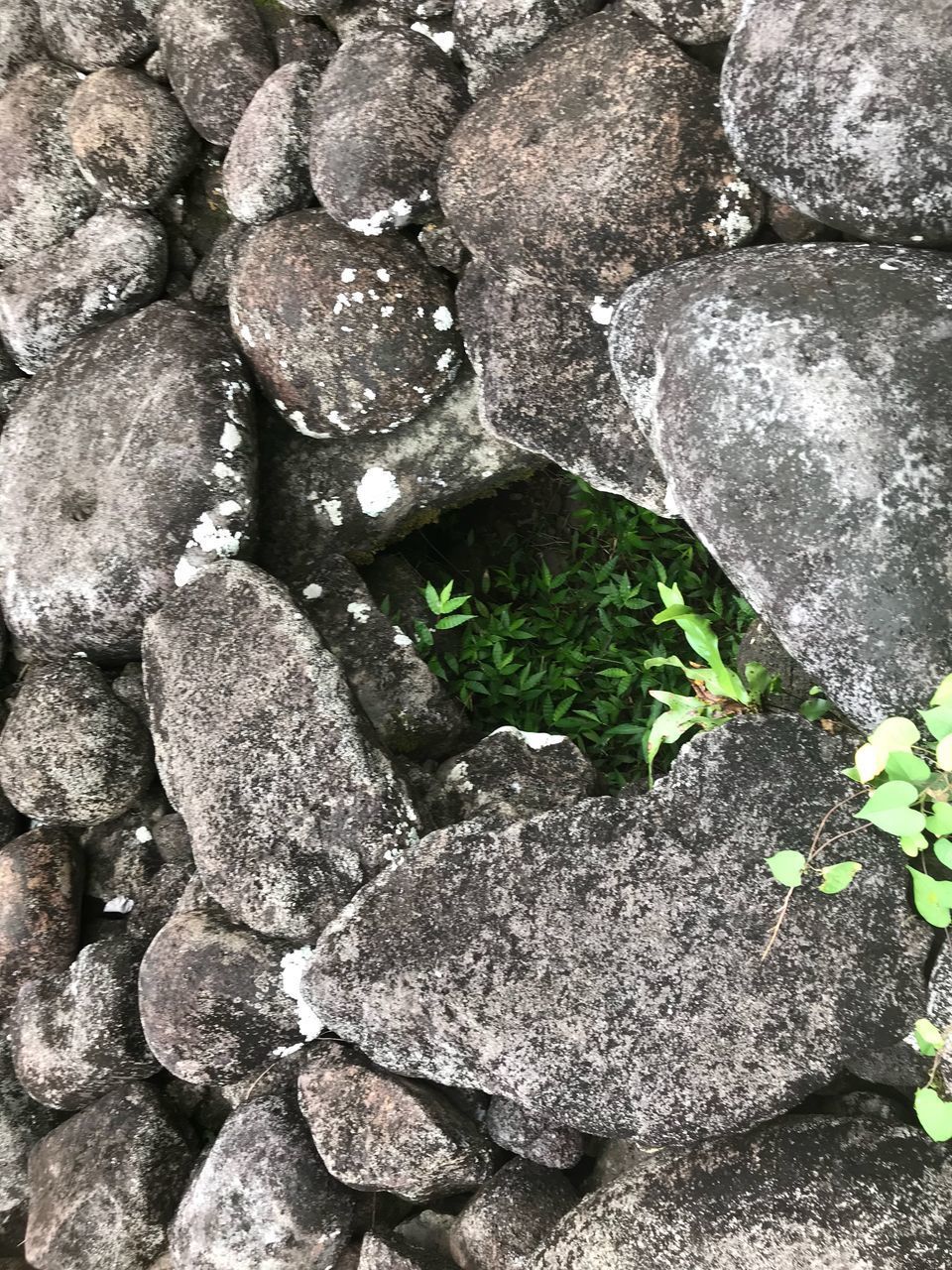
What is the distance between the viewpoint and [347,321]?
174 centimetres

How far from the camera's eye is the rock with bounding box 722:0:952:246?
1206 millimetres

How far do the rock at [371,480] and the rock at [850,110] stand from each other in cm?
71

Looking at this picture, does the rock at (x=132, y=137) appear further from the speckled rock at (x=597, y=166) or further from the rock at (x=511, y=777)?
the rock at (x=511, y=777)

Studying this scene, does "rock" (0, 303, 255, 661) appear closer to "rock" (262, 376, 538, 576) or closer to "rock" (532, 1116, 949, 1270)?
"rock" (262, 376, 538, 576)

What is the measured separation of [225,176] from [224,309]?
0.82ft

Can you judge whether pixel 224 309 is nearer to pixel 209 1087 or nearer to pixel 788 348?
pixel 788 348

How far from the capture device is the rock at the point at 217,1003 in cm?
160

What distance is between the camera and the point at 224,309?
2.03m

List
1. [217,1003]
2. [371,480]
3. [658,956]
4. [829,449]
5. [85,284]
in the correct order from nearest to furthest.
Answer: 1. [829,449]
2. [658,956]
3. [217,1003]
4. [371,480]
5. [85,284]

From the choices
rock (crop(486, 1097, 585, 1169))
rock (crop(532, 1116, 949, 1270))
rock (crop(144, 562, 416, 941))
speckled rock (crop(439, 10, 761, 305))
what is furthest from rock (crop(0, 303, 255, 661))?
rock (crop(532, 1116, 949, 1270))

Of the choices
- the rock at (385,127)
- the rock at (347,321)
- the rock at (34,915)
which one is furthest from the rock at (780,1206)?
the rock at (385,127)

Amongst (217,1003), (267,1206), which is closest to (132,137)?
(217,1003)

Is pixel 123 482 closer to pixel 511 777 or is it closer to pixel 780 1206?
pixel 511 777

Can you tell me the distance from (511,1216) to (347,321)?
144 cm
